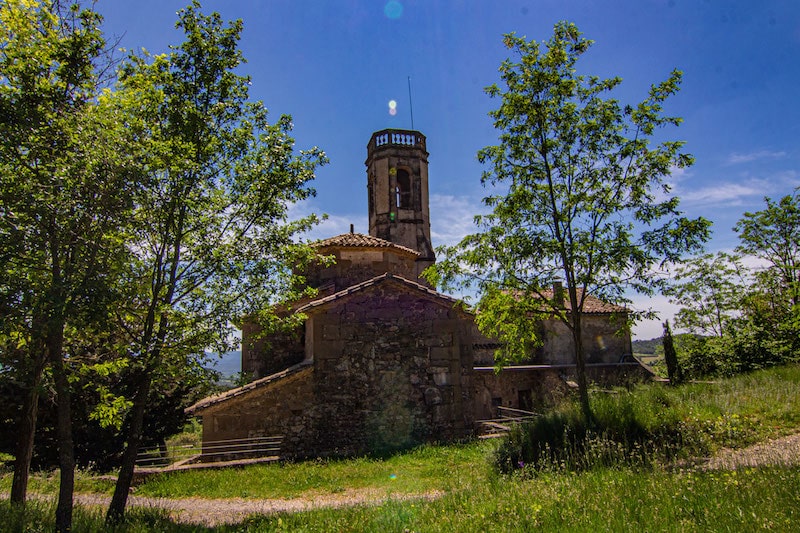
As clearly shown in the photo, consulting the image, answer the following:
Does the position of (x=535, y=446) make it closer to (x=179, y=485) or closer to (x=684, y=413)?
(x=684, y=413)

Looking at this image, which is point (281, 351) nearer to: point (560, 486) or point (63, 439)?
point (63, 439)

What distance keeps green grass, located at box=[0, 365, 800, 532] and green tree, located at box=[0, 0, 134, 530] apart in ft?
8.22

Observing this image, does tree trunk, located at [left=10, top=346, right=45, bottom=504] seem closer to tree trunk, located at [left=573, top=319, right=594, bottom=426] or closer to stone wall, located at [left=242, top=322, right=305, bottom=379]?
stone wall, located at [left=242, top=322, right=305, bottom=379]

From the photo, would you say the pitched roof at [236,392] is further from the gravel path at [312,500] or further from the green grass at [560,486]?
the gravel path at [312,500]

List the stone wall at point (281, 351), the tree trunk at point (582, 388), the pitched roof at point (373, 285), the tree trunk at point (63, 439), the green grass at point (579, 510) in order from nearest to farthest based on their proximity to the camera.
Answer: the green grass at point (579, 510) → the tree trunk at point (63, 439) → the tree trunk at point (582, 388) → the pitched roof at point (373, 285) → the stone wall at point (281, 351)

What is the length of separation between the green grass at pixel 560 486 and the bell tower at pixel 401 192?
13647mm

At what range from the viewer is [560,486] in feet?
19.0

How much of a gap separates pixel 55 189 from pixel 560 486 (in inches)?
277

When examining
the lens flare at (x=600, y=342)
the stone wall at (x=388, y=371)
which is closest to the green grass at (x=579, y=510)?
the stone wall at (x=388, y=371)

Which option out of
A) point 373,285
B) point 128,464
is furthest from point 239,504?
point 373,285

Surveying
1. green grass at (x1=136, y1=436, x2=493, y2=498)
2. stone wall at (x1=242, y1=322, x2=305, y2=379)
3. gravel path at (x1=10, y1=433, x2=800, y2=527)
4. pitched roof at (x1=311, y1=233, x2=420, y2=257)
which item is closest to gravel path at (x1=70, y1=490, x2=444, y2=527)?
gravel path at (x1=10, y1=433, x2=800, y2=527)

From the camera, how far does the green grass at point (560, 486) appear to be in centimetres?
457

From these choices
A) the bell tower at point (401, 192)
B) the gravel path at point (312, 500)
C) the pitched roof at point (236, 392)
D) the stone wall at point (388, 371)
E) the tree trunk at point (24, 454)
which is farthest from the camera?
the bell tower at point (401, 192)

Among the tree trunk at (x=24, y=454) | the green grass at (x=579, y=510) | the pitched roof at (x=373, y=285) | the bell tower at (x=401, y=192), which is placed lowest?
the green grass at (x=579, y=510)
